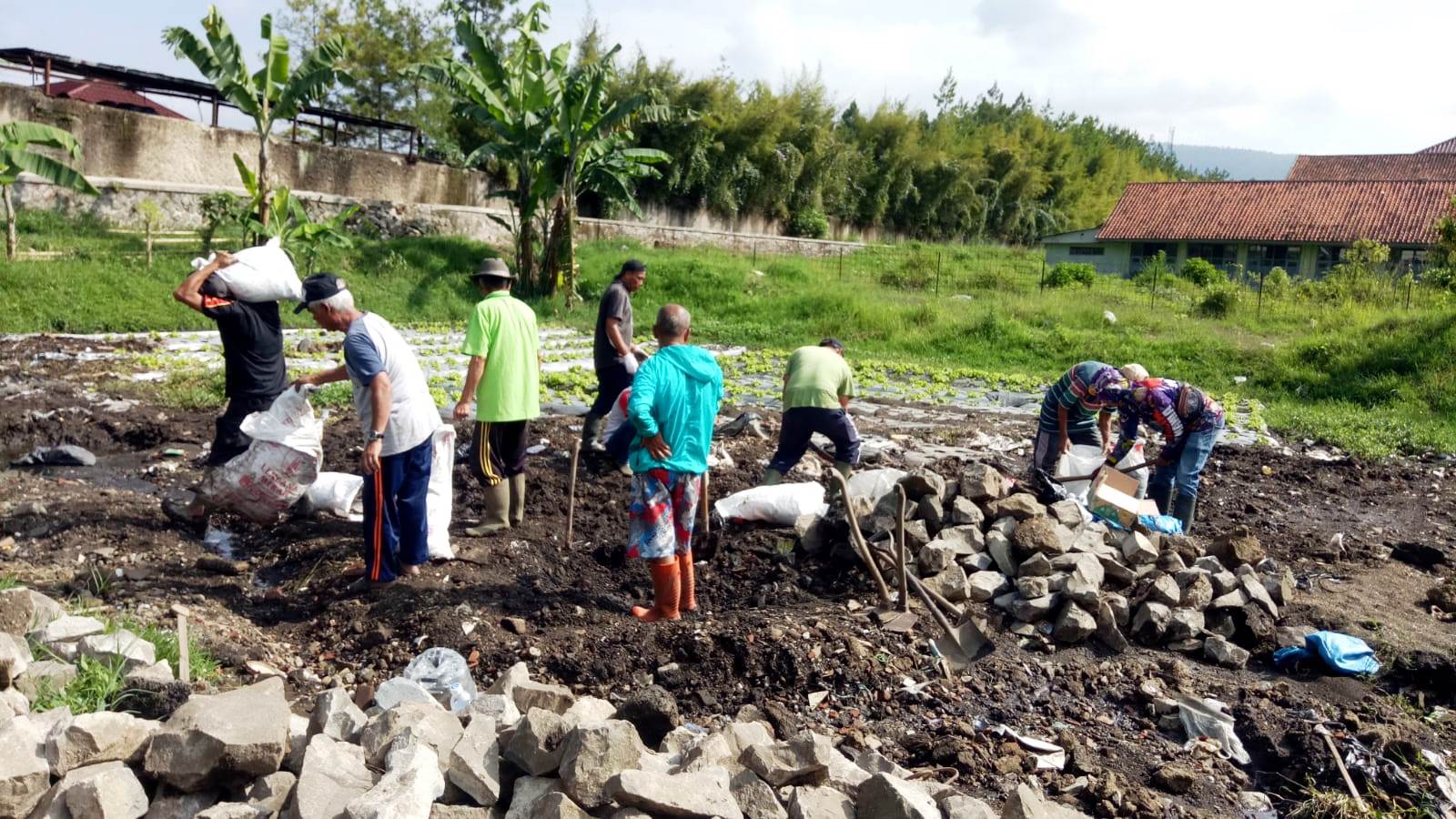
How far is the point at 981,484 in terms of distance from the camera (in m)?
5.69

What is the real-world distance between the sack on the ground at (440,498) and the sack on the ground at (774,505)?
1638 mm

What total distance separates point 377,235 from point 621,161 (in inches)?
276

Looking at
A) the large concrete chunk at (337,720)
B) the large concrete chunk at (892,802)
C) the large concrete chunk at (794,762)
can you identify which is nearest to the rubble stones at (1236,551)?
the large concrete chunk at (892,802)

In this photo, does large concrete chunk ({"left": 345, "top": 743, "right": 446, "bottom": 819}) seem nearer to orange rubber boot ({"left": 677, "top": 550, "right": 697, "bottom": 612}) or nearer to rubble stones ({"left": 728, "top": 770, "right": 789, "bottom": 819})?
rubble stones ({"left": 728, "top": 770, "right": 789, "bottom": 819})

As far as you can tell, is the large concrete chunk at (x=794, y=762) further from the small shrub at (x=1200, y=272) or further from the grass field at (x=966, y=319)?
the small shrub at (x=1200, y=272)

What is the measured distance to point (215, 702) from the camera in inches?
123

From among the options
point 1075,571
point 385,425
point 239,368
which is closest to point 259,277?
point 239,368

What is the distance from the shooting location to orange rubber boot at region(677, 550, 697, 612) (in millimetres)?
5059

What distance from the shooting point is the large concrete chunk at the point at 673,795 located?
2859 millimetres

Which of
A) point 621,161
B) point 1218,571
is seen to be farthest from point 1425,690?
point 621,161

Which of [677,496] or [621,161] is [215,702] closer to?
[677,496]

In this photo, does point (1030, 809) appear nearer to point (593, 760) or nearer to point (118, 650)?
point (593, 760)

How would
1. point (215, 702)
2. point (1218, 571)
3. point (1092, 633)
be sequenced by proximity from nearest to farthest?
point (215, 702)
point (1092, 633)
point (1218, 571)

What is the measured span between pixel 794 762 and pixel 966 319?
616 inches
